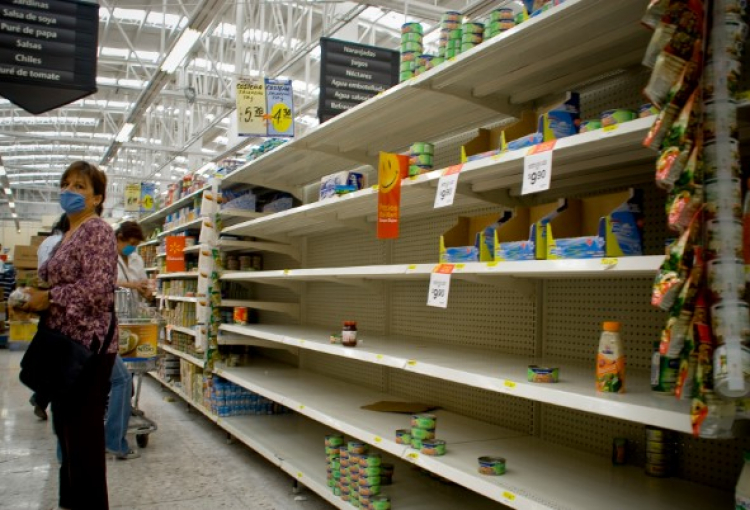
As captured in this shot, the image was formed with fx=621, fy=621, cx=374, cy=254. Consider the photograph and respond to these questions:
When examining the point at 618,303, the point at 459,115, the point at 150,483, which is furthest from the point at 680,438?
the point at 150,483

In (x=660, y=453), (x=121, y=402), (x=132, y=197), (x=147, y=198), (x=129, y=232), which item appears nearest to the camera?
(x=660, y=453)

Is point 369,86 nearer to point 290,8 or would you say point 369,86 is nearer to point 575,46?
point 290,8

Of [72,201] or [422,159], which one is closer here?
[422,159]

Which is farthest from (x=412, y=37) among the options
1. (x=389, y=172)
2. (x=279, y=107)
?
(x=279, y=107)

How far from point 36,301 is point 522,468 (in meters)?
2.11

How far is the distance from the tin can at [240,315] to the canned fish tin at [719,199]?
4.25m

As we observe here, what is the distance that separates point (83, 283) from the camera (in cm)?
277

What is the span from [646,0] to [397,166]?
4.02ft

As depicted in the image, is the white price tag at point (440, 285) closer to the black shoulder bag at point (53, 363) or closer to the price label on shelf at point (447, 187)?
the price label on shelf at point (447, 187)

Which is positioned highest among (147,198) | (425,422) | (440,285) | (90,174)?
(147,198)

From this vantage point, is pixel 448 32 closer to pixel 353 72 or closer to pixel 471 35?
pixel 471 35

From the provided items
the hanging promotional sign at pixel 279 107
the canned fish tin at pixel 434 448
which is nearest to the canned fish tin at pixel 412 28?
the canned fish tin at pixel 434 448

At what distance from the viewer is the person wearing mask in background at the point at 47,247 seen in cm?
279

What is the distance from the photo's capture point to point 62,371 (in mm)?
2680
